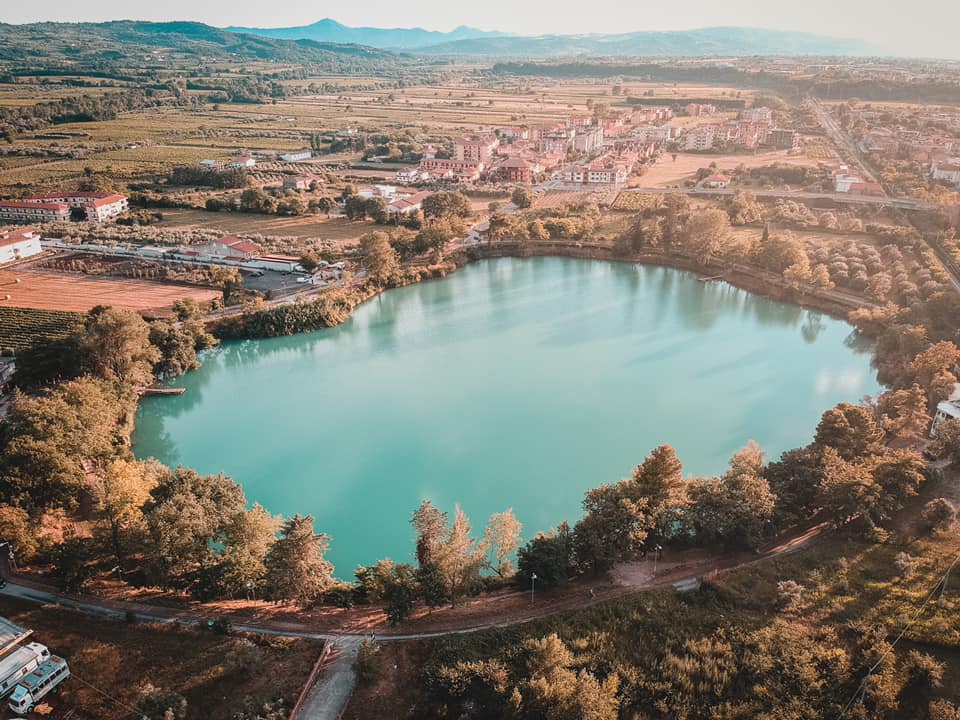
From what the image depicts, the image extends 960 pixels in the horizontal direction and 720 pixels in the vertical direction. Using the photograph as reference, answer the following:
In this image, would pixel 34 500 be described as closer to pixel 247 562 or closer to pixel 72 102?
pixel 247 562

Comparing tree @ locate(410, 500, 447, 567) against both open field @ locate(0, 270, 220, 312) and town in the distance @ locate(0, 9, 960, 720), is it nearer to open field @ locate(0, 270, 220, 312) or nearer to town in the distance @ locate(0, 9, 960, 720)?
town in the distance @ locate(0, 9, 960, 720)

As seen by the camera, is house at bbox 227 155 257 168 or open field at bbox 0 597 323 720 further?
house at bbox 227 155 257 168

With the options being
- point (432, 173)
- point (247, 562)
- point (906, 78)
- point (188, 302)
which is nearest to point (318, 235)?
point (188, 302)

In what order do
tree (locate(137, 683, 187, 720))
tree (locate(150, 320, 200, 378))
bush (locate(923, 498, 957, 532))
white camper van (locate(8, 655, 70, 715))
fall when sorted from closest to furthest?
tree (locate(137, 683, 187, 720))
white camper van (locate(8, 655, 70, 715))
bush (locate(923, 498, 957, 532))
tree (locate(150, 320, 200, 378))

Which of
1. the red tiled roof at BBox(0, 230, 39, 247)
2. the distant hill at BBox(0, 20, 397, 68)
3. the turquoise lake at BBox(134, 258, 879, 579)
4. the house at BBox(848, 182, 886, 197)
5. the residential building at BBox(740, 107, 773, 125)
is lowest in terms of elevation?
the turquoise lake at BBox(134, 258, 879, 579)

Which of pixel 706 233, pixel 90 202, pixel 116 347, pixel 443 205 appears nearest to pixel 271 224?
pixel 443 205

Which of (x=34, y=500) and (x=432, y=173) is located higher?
(x=432, y=173)

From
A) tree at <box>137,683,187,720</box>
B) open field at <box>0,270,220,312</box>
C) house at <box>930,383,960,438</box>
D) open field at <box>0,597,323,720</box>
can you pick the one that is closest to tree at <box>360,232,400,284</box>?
open field at <box>0,270,220,312</box>
